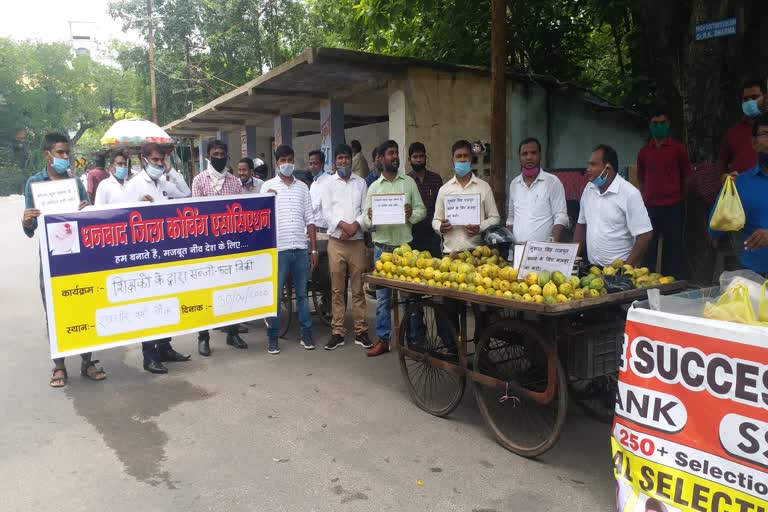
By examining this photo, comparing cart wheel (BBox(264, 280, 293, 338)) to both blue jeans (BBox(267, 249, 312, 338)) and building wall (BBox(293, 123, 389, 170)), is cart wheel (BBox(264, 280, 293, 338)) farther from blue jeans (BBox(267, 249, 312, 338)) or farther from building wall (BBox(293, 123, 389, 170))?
building wall (BBox(293, 123, 389, 170))

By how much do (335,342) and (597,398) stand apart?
2.96 meters

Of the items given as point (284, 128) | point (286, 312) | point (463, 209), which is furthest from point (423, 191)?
point (284, 128)

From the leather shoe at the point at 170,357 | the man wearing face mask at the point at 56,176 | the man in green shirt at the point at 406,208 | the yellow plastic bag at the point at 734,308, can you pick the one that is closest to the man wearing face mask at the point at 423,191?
the man in green shirt at the point at 406,208

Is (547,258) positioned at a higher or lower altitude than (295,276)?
higher

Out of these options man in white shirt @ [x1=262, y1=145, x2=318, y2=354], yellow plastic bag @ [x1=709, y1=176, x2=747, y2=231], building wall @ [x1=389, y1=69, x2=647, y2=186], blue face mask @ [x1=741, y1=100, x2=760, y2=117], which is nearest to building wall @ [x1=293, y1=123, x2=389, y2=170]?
building wall @ [x1=389, y1=69, x2=647, y2=186]

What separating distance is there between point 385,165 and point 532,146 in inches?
59.7

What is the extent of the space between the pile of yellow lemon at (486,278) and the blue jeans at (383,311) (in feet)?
3.35

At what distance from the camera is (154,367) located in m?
5.77

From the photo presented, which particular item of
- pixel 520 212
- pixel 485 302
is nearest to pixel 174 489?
pixel 485 302

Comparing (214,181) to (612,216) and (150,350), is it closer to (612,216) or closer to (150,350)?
(150,350)

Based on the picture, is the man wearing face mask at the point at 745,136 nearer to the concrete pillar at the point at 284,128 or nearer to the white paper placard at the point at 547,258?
the white paper placard at the point at 547,258

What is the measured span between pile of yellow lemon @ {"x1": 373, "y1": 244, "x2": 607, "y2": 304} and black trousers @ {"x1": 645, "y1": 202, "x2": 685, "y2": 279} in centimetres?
226

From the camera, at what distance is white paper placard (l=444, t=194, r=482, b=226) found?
5.17 m

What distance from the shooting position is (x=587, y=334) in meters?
3.64
